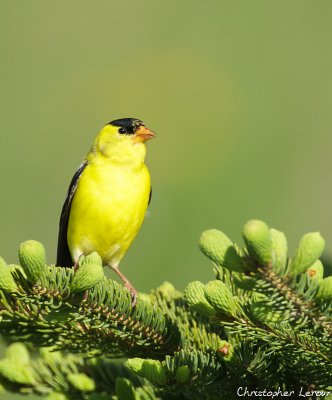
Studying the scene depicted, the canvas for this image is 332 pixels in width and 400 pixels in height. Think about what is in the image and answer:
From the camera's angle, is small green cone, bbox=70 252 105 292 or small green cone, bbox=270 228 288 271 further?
small green cone, bbox=70 252 105 292

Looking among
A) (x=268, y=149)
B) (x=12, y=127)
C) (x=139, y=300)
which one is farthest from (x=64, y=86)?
(x=139, y=300)

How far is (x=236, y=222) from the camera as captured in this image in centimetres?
354

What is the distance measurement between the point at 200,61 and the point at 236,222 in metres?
2.35

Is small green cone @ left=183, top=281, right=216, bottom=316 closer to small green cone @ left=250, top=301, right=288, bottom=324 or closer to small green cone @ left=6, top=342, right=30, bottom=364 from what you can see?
small green cone @ left=250, top=301, right=288, bottom=324

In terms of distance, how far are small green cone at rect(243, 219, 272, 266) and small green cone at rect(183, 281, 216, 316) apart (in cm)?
22

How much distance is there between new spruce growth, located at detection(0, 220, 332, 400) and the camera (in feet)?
3.08

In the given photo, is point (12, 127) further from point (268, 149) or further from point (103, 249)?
point (103, 249)

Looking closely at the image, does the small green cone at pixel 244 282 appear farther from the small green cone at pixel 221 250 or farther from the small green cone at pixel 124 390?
the small green cone at pixel 124 390

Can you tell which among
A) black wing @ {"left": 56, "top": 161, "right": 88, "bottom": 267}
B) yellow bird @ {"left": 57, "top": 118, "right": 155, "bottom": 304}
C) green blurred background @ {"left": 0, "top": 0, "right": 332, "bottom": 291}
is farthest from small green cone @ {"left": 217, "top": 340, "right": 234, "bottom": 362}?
green blurred background @ {"left": 0, "top": 0, "right": 332, "bottom": 291}

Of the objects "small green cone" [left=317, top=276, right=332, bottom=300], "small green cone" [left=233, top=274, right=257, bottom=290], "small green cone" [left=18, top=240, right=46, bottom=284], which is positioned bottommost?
"small green cone" [left=317, top=276, right=332, bottom=300]

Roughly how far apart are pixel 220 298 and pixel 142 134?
1543mm

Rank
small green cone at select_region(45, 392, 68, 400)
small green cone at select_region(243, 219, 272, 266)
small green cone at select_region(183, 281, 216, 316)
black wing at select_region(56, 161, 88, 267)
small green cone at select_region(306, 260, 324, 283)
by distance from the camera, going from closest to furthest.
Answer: small green cone at select_region(243, 219, 272, 266)
small green cone at select_region(306, 260, 324, 283)
small green cone at select_region(183, 281, 216, 316)
small green cone at select_region(45, 392, 68, 400)
black wing at select_region(56, 161, 88, 267)

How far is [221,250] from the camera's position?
A: 934 mm

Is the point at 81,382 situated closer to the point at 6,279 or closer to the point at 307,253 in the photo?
the point at 6,279
